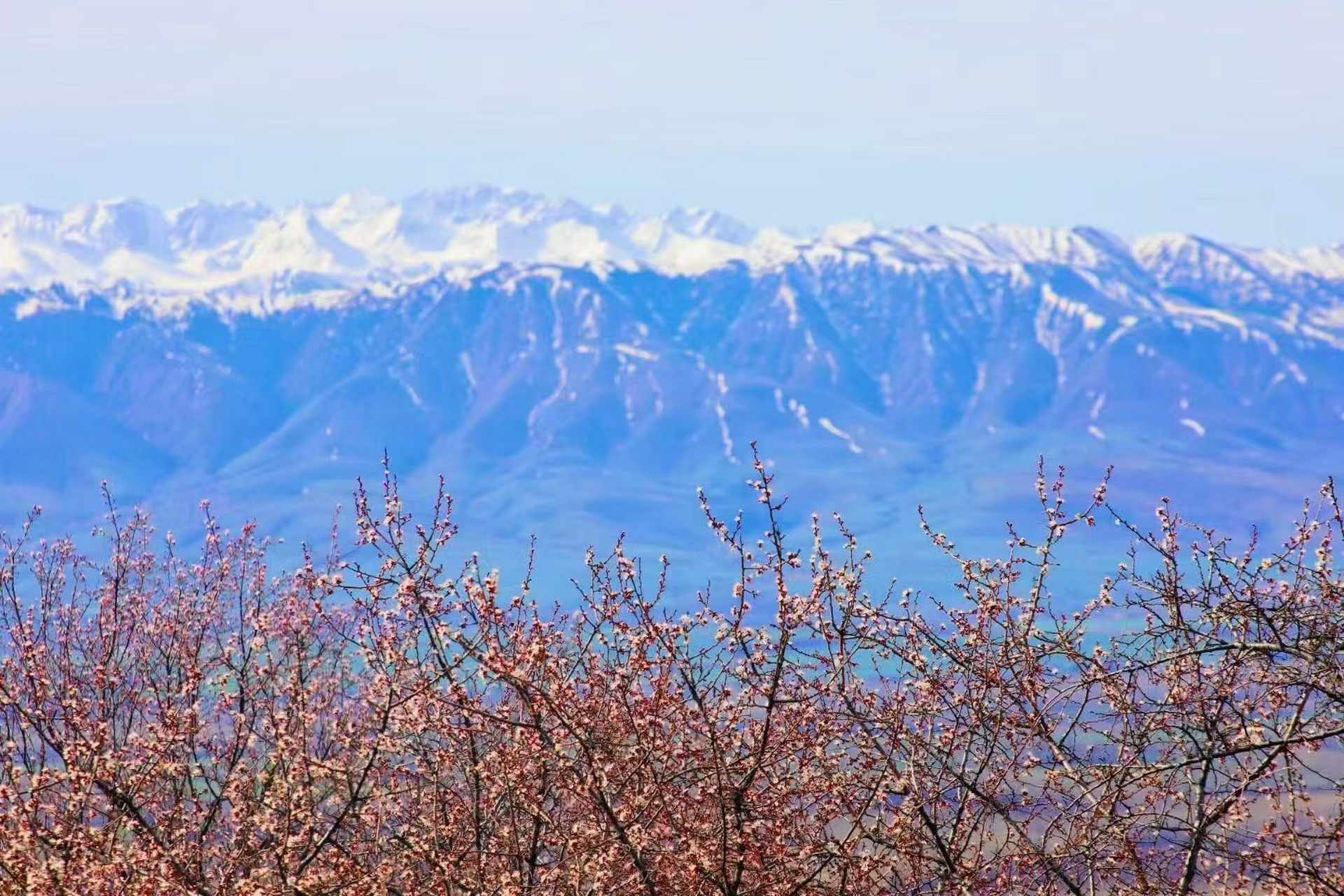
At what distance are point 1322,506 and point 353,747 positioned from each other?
7632 mm

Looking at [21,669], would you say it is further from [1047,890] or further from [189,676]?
[1047,890]

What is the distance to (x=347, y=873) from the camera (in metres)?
9.90

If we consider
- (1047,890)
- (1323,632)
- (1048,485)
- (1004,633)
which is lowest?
(1047,890)

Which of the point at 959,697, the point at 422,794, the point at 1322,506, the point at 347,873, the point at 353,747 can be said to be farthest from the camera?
the point at 353,747

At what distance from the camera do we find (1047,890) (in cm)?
927

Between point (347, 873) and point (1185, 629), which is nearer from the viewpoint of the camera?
point (1185, 629)

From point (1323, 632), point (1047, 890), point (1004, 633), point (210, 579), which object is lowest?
point (1047, 890)

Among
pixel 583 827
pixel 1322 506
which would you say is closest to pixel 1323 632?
pixel 1322 506

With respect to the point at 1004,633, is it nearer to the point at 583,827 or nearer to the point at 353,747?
the point at 583,827

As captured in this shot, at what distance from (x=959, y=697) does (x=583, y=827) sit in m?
2.50

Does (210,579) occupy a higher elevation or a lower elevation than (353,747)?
higher

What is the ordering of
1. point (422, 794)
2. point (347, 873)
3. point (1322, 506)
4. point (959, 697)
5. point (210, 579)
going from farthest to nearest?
point (210, 579), point (422, 794), point (1322, 506), point (347, 873), point (959, 697)

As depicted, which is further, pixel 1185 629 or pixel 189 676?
pixel 189 676

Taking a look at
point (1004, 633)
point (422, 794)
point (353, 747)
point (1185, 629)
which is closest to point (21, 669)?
point (353, 747)
